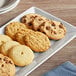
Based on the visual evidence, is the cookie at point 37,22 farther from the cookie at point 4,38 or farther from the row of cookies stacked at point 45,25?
the cookie at point 4,38

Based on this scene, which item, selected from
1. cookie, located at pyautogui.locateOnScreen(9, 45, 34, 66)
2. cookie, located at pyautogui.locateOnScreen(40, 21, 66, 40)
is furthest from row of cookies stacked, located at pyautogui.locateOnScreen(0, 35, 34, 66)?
cookie, located at pyautogui.locateOnScreen(40, 21, 66, 40)

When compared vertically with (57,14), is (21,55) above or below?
below

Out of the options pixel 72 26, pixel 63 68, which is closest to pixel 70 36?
pixel 72 26

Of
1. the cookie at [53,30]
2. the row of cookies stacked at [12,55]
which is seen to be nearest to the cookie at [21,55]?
the row of cookies stacked at [12,55]

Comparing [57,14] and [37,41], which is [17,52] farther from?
[57,14]

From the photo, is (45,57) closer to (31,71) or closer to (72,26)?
(31,71)

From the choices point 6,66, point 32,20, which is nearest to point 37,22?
point 32,20
